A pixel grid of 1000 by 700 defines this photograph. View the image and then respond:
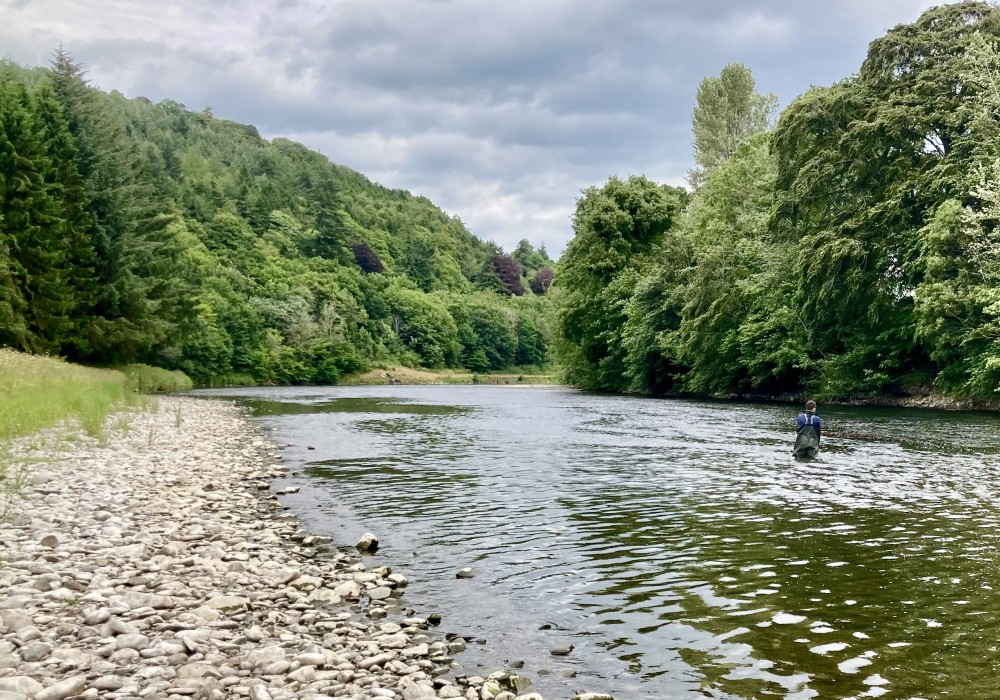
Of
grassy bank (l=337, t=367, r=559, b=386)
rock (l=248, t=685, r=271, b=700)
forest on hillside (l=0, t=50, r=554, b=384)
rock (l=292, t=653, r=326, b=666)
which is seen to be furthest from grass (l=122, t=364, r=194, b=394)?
grassy bank (l=337, t=367, r=559, b=386)

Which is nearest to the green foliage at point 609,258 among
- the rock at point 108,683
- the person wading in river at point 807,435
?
the person wading in river at point 807,435

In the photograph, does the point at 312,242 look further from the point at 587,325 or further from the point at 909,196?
the point at 909,196

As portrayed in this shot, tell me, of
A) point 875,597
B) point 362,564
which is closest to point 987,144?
point 875,597

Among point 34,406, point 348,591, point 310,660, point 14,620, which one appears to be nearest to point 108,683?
point 310,660

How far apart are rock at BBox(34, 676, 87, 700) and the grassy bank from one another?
4085 inches

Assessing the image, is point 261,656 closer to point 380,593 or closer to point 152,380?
point 380,593

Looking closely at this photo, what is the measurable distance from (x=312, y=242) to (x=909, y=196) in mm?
127082

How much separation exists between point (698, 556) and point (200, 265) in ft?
318

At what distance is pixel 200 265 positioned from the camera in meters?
97.9

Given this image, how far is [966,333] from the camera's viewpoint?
35.1m

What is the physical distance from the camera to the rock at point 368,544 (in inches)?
453

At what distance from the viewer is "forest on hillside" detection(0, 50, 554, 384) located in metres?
41.4

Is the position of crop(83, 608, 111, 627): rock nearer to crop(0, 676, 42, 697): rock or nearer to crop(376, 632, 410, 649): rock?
crop(0, 676, 42, 697): rock

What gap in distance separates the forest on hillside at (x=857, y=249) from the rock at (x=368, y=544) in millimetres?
29337
